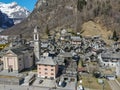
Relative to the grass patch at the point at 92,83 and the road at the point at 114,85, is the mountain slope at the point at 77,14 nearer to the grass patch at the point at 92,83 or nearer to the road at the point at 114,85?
the road at the point at 114,85

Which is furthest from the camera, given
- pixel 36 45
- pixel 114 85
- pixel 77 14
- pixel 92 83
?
pixel 77 14

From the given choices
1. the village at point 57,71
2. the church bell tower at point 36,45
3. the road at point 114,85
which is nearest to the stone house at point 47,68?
the village at point 57,71

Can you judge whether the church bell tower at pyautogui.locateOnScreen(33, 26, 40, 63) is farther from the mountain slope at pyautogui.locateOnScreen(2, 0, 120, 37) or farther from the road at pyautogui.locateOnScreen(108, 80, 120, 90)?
the mountain slope at pyautogui.locateOnScreen(2, 0, 120, 37)

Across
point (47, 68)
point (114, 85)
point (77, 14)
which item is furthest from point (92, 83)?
point (77, 14)

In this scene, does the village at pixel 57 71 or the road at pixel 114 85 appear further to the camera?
the village at pixel 57 71

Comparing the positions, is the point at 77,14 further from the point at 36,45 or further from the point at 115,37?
the point at 36,45

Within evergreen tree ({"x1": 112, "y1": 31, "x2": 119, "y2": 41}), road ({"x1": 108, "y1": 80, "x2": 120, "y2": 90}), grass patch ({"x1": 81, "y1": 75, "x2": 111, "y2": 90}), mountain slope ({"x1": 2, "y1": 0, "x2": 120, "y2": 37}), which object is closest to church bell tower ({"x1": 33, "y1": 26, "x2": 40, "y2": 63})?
grass patch ({"x1": 81, "y1": 75, "x2": 111, "y2": 90})

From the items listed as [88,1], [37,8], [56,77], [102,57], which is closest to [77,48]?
[102,57]

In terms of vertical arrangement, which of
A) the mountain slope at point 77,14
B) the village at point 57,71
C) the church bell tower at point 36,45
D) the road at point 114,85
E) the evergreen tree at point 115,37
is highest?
the mountain slope at point 77,14

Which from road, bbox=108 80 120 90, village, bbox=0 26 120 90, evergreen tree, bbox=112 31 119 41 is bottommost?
road, bbox=108 80 120 90
